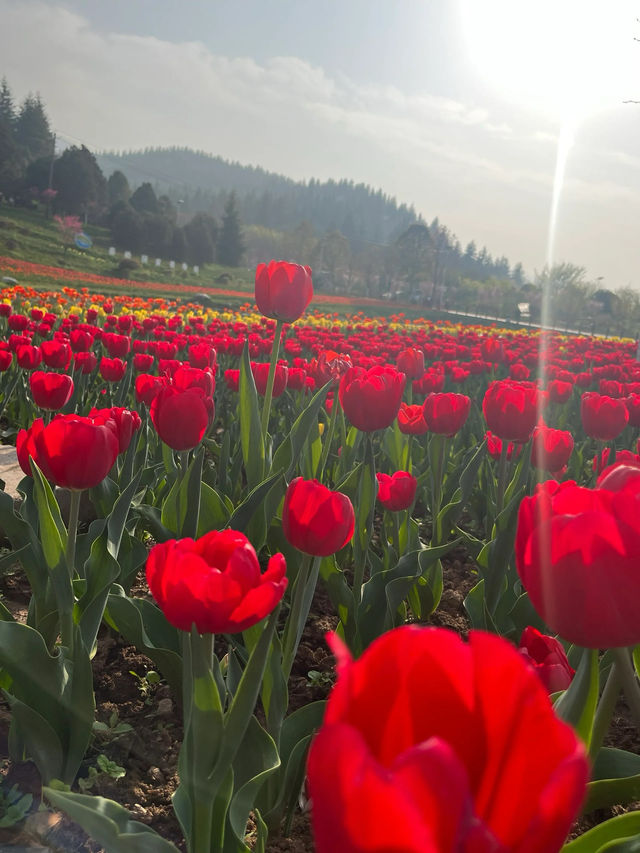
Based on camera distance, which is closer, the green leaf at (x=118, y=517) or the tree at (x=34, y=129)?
the green leaf at (x=118, y=517)

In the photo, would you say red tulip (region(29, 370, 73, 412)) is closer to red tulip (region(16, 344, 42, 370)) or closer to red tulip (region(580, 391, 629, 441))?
red tulip (region(16, 344, 42, 370))

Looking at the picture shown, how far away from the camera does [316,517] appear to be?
1.45m

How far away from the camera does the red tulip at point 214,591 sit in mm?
993

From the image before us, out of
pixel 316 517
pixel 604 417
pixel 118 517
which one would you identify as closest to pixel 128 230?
pixel 604 417

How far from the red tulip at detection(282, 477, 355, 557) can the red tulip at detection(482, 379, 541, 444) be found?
4.82ft

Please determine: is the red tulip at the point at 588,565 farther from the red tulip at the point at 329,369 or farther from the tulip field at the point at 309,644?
the red tulip at the point at 329,369

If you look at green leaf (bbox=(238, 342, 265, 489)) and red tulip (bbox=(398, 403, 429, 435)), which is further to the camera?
red tulip (bbox=(398, 403, 429, 435))

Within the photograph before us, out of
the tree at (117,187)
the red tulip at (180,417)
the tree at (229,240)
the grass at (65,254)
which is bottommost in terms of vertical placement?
the red tulip at (180,417)

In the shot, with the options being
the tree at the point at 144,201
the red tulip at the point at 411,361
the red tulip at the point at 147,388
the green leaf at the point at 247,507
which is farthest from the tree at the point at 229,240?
the green leaf at the point at 247,507

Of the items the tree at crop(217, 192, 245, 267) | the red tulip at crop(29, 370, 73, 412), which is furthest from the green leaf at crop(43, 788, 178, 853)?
the tree at crop(217, 192, 245, 267)

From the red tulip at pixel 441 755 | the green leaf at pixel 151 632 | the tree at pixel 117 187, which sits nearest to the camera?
the red tulip at pixel 441 755

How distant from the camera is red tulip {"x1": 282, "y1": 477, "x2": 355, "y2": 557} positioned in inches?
57.1

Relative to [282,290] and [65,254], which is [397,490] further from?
[65,254]

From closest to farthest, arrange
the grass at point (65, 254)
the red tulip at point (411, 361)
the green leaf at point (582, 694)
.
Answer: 1. the green leaf at point (582, 694)
2. the red tulip at point (411, 361)
3. the grass at point (65, 254)
